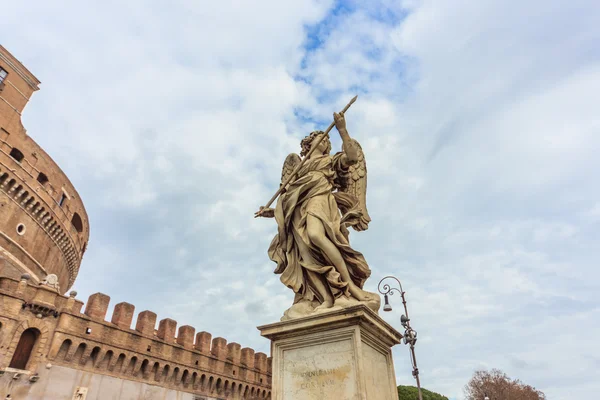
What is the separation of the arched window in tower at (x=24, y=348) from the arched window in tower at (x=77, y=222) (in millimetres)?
16464

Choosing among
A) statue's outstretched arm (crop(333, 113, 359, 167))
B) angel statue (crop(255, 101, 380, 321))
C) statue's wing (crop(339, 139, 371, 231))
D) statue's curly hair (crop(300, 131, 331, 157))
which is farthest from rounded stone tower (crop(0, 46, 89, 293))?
statue's outstretched arm (crop(333, 113, 359, 167))

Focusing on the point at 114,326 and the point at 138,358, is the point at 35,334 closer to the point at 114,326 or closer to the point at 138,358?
the point at 114,326

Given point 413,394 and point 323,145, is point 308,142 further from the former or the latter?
point 413,394

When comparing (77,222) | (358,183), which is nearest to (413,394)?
(77,222)

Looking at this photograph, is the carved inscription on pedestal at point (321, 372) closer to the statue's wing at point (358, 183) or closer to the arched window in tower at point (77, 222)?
the statue's wing at point (358, 183)

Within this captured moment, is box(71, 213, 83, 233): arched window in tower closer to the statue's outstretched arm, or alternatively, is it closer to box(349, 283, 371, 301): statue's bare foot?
the statue's outstretched arm

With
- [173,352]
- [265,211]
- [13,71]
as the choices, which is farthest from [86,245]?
[265,211]

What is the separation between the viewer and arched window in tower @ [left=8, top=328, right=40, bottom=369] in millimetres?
18312

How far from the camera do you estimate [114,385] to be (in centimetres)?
2148

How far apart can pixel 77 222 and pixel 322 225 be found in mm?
36479

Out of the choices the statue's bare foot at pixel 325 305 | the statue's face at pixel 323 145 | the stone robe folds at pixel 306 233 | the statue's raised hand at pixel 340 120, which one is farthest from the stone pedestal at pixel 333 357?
the statue's face at pixel 323 145

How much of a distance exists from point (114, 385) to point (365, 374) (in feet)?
74.9

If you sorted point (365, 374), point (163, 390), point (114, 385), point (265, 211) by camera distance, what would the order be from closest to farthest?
point (365, 374)
point (265, 211)
point (114, 385)
point (163, 390)

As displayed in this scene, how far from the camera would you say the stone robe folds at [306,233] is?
14.1 ft
